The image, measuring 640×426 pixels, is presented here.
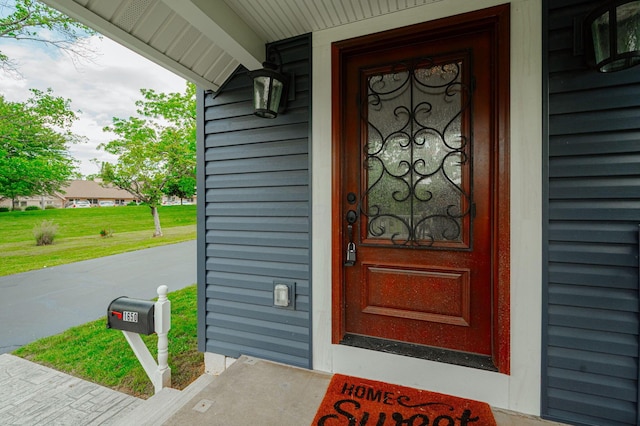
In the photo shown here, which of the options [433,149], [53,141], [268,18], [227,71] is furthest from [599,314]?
[53,141]

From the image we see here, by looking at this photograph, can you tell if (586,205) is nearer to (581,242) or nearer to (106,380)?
(581,242)

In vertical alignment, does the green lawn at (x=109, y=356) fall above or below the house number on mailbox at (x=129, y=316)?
below

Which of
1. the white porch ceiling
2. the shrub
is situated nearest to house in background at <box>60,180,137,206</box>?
the shrub

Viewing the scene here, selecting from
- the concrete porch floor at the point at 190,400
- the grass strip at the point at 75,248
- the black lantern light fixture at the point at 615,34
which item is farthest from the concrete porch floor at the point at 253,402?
the grass strip at the point at 75,248

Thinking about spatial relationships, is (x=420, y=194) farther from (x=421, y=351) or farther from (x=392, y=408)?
(x=392, y=408)

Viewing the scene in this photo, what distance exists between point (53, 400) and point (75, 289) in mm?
2557

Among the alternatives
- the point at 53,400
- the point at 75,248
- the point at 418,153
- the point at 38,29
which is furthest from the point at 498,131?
the point at 75,248

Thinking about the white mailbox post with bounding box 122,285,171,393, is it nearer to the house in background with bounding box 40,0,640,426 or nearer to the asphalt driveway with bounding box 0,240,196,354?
the house in background with bounding box 40,0,640,426

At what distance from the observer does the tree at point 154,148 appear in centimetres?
588

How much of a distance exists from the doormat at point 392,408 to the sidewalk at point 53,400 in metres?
1.61

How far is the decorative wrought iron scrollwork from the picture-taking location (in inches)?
57.9

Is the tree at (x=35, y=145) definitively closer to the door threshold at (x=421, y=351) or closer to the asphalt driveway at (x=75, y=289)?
the asphalt driveway at (x=75, y=289)

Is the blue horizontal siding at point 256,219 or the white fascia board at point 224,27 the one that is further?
the blue horizontal siding at point 256,219

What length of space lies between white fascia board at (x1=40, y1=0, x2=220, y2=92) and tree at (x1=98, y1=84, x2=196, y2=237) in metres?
5.04
